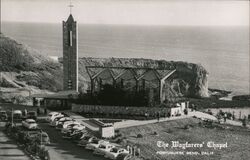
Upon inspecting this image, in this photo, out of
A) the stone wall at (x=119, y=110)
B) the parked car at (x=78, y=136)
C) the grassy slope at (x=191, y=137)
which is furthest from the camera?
the stone wall at (x=119, y=110)

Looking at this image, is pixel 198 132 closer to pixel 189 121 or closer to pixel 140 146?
pixel 189 121

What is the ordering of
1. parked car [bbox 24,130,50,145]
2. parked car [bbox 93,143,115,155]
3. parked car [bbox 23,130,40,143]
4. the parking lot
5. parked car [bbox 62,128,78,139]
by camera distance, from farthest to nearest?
Result: parked car [bbox 62,128,78,139] < parked car [bbox 23,130,40,143] < parked car [bbox 24,130,50,145] < parked car [bbox 93,143,115,155] < the parking lot

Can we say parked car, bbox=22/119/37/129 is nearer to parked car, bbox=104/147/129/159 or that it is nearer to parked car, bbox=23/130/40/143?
parked car, bbox=23/130/40/143

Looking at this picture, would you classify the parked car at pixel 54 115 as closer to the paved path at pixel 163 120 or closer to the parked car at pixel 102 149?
the paved path at pixel 163 120

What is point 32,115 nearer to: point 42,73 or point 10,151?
point 10,151

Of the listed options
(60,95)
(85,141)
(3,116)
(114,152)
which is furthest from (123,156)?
(60,95)

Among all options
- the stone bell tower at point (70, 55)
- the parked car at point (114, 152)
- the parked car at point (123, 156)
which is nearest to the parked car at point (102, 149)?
the parked car at point (114, 152)

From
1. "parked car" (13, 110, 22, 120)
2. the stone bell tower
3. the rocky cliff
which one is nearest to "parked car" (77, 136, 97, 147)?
"parked car" (13, 110, 22, 120)

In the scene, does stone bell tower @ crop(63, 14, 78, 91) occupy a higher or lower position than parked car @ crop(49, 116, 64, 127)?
higher
